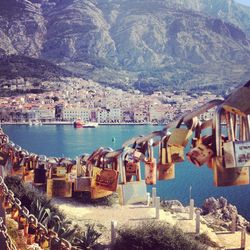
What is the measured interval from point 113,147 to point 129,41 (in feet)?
361

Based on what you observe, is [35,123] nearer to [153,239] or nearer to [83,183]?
[153,239]

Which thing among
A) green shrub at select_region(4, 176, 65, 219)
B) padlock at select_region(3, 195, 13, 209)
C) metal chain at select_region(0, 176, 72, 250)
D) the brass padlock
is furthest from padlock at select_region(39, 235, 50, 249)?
green shrub at select_region(4, 176, 65, 219)

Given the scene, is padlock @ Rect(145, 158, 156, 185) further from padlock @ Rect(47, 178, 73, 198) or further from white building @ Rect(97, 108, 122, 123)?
white building @ Rect(97, 108, 122, 123)

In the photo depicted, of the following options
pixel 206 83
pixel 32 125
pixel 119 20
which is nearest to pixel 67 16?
pixel 119 20

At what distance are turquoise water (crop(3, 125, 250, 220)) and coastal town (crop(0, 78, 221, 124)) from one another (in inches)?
137

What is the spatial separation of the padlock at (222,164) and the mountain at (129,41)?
113190mm

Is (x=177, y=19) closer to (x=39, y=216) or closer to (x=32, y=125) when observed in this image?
(x=32, y=125)

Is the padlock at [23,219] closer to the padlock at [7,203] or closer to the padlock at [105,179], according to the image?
the padlock at [7,203]

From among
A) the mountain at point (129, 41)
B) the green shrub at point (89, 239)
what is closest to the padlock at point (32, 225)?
the green shrub at point (89, 239)

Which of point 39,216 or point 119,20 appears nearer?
point 39,216

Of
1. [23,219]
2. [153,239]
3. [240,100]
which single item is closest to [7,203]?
[23,219]

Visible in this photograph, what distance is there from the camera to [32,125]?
69750 mm

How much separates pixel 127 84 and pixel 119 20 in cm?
4859

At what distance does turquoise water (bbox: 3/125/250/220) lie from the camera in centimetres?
2373
